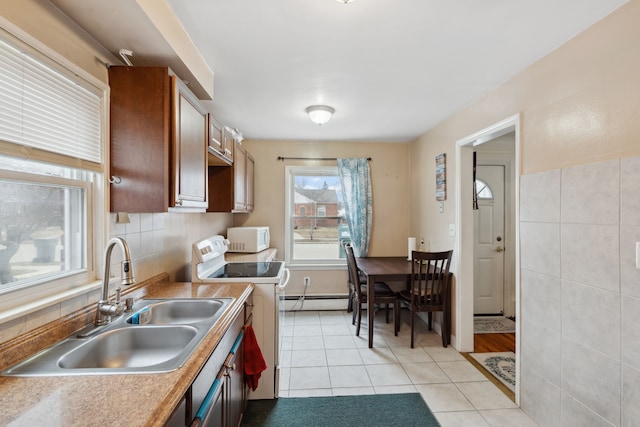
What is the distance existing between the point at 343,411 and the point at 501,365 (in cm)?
158

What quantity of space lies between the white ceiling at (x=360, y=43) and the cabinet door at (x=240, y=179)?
50 centimetres

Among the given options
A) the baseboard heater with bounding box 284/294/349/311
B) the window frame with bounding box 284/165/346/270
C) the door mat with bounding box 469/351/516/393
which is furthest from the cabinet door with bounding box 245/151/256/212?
the door mat with bounding box 469/351/516/393

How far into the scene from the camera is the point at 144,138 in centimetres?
148

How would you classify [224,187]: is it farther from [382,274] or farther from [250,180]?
[382,274]

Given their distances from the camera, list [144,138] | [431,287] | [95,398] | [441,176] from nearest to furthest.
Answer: [95,398] < [144,138] < [431,287] < [441,176]

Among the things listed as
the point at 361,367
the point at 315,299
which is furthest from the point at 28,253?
the point at 315,299

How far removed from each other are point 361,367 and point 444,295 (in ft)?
3.64

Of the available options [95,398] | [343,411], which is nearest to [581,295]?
[343,411]

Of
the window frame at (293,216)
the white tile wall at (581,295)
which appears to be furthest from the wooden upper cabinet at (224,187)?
the white tile wall at (581,295)

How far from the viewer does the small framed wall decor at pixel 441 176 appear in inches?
125

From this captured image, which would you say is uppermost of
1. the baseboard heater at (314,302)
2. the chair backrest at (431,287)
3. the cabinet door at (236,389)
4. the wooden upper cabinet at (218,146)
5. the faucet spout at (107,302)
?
the wooden upper cabinet at (218,146)

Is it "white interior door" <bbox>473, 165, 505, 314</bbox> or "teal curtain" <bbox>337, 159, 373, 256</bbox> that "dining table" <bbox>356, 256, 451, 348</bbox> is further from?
"white interior door" <bbox>473, 165, 505, 314</bbox>

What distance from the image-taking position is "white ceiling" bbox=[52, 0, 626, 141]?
1.43m

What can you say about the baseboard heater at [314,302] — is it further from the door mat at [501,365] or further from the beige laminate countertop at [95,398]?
the beige laminate countertop at [95,398]
